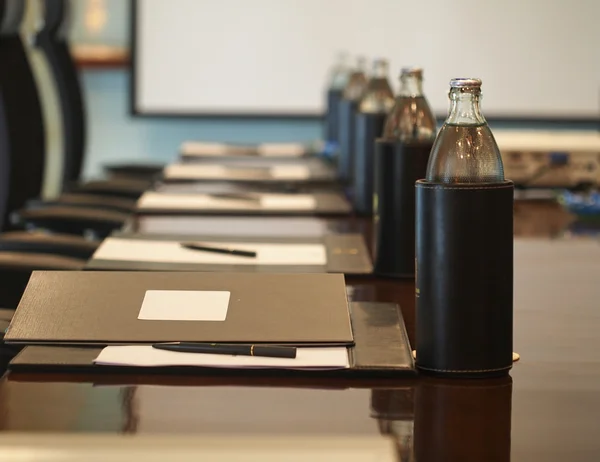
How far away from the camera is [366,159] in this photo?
7.15 feet

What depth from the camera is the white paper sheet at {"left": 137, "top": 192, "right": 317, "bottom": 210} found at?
7.52ft

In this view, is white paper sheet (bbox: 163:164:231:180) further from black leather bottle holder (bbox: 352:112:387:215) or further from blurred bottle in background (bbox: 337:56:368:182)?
black leather bottle holder (bbox: 352:112:387:215)

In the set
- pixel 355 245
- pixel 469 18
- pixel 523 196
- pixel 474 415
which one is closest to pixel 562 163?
pixel 523 196

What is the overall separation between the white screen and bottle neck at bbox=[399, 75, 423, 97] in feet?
14.3

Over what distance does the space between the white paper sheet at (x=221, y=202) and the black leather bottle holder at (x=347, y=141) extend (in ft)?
1.07

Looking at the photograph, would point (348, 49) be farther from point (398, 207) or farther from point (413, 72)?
point (398, 207)

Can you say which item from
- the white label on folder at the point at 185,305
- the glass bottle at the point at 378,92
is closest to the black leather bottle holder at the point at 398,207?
the white label on folder at the point at 185,305

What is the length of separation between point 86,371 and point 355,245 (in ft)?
2.60

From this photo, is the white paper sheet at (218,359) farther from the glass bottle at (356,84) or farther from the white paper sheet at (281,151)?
the white paper sheet at (281,151)

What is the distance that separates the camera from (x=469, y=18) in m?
6.02

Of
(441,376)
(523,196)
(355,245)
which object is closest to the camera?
(441,376)

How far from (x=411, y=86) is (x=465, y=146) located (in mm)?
681

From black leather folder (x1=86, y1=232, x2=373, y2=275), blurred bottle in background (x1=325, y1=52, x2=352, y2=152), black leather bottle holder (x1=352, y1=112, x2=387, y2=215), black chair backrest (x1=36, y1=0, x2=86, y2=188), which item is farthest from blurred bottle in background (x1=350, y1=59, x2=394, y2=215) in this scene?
black chair backrest (x1=36, y1=0, x2=86, y2=188)

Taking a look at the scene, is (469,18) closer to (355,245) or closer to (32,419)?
(355,245)
